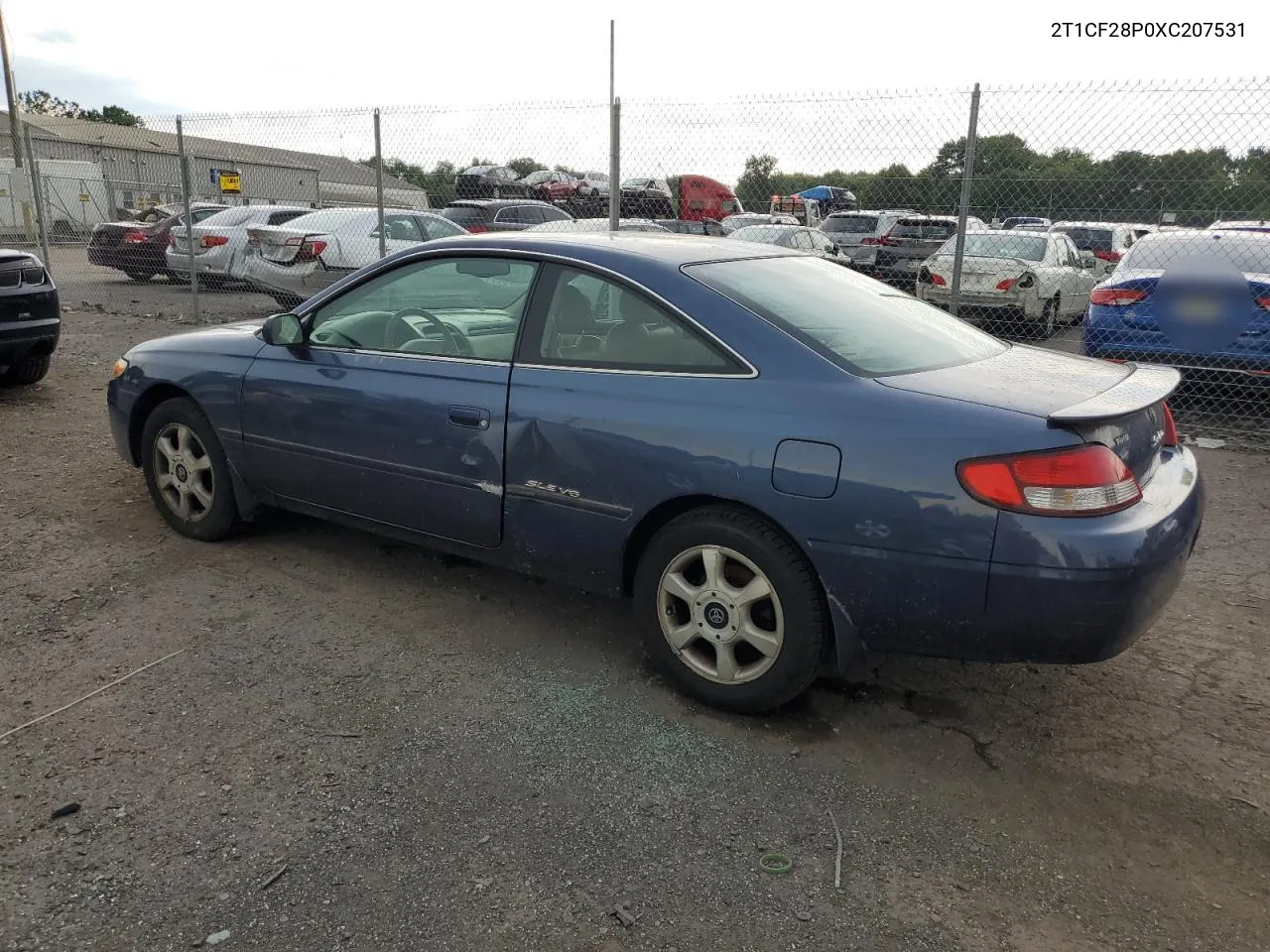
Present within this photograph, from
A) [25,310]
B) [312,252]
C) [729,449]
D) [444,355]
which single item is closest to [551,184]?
[312,252]

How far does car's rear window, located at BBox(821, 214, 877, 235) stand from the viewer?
53.4ft

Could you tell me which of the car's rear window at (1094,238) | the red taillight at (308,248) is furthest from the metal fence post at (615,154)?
the car's rear window at (1094,238)

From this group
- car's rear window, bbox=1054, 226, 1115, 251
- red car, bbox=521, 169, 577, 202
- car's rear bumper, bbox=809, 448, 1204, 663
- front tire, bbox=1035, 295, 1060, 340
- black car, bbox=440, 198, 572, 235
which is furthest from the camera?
red car, bbox=521, 169, 577, 202

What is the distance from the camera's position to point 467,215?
17.1 meters

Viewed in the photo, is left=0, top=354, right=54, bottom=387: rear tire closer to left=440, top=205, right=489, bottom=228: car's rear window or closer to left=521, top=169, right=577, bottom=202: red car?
left=440, top=205, right=489, bottom=228: car's rear window

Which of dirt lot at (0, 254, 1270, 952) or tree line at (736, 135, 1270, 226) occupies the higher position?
tree line at (736, 135, 1270, 226)

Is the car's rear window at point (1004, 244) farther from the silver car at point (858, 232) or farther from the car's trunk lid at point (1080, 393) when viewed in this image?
the car's trunk lid at point (1080, 393)

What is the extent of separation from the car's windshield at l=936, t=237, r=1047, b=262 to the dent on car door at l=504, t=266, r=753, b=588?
29.1 ft

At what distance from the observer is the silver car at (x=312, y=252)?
38.7 feet

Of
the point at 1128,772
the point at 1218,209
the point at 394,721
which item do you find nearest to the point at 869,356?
the point at 1128,772

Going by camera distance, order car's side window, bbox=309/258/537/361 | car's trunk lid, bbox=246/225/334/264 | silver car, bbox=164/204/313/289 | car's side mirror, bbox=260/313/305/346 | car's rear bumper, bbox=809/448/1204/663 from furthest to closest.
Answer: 1. silver car, bbox=164/204/313/289
2. car's trunk lid, bbox=246/225/334/264
3. car's side mirror, bbox=260/313/305/346
4. car's side window, bbox=309/258/537/361
5. car's rear bumper, bbox=809/448/1204/663

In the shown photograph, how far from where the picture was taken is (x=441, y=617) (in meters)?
3.94

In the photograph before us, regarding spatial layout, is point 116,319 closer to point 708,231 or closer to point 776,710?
point 708,231

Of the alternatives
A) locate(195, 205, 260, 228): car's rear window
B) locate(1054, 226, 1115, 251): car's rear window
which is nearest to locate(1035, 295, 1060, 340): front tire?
locate(1054, 226, 1115, 251): car's rear window
